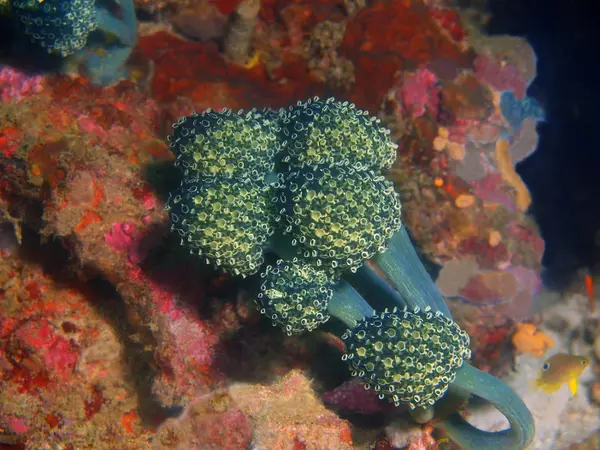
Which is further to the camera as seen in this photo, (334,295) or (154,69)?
(154,69)

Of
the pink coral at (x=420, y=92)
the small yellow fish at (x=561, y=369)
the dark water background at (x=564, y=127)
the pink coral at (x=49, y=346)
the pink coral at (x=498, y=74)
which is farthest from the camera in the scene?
the dark water background at (x=564, y=127)

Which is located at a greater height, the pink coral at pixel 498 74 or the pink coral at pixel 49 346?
the pink coral at pixel 498 74

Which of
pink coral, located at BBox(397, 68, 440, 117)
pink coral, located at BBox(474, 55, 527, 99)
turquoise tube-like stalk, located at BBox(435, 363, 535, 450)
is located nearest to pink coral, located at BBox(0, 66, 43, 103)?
pink coral, located at BBox(397, 68, 440, 117)

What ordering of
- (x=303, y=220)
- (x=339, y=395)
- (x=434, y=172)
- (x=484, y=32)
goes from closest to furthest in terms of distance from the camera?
(x=303, y=220) < (x=339, y=395) < (x=434, y=172) < (x=484, y=32)

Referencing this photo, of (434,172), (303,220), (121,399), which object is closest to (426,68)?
(434,172)

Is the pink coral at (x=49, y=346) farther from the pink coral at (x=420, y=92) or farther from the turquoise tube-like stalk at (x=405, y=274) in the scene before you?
the pink coral at (x=420, y=92)

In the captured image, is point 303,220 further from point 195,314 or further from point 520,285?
point 520,285

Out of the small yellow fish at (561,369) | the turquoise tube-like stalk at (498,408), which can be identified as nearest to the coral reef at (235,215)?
the turquoise tube-like stalk at (498,408)

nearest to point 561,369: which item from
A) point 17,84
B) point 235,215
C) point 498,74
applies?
point 498,74
